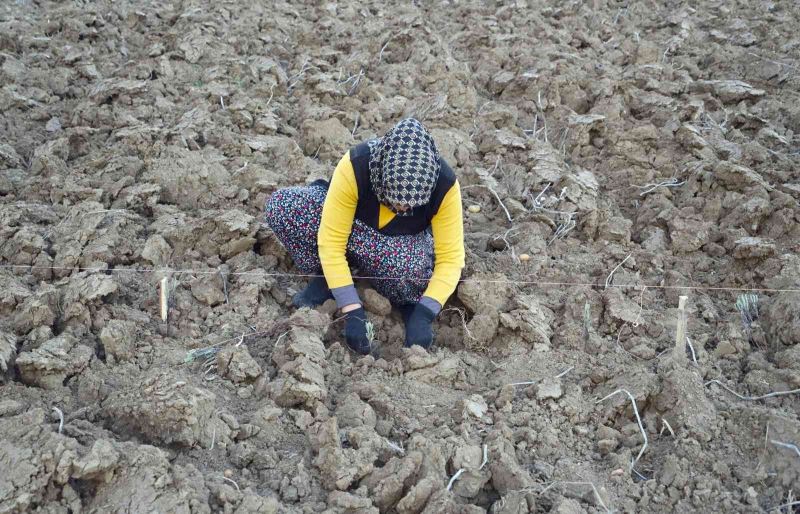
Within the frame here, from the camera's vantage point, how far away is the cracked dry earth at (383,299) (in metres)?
1.82

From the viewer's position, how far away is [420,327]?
2.46m

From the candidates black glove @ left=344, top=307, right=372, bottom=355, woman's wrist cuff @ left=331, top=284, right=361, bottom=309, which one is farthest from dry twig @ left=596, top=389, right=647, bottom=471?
woman's wrist cuff @ left=331, top=284, right=361, bottom=309

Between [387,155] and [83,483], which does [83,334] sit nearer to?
[83,483]

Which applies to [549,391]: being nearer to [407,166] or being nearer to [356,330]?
[356,330]

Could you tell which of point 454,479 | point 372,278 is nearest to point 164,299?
point 372,278

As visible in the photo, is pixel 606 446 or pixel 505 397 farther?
pixel 505 397

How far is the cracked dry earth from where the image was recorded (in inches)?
71.5

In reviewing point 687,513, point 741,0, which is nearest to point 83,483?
point 687,513

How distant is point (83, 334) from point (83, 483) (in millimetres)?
680

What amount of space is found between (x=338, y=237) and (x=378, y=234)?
172 millimetres

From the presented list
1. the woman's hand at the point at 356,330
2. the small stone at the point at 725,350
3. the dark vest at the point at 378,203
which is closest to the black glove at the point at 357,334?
the woman's hand at the point at 356,330

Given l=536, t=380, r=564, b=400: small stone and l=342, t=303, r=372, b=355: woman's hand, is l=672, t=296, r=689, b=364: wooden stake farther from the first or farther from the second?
l=342, t=303, r=372, b=355: woman's hand

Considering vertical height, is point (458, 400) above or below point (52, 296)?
below

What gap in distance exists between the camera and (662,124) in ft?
11.8
